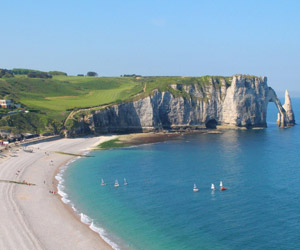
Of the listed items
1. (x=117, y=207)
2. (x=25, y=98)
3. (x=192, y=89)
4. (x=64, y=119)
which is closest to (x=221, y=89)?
(x=192, y=89)

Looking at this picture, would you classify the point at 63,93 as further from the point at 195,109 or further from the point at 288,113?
the point at 288,113

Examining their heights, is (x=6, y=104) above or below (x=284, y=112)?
above

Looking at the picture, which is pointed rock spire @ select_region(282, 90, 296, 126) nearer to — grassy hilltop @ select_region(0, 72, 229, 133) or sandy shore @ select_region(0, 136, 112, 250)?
grassy hilltop @ select_region(0, 72, 229, 133)

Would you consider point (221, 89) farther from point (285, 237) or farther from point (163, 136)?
point (285, 237)

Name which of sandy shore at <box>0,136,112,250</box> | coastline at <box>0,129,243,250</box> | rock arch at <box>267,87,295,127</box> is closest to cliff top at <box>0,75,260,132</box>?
rock arch at <box>267,87,295,127</box>

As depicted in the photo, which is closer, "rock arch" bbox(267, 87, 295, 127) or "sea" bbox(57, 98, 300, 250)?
"sea" bbox(57, 98, 300, 250)

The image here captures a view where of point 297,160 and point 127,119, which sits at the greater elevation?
point 127,119

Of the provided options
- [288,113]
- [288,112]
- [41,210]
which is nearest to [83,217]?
[41,210]
